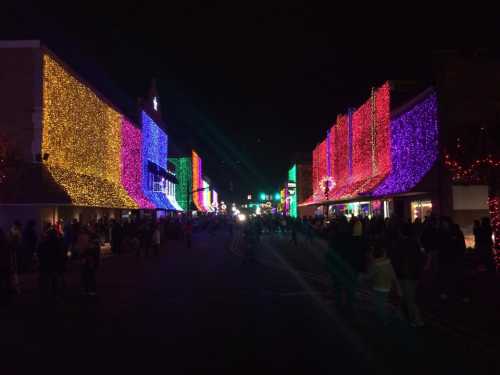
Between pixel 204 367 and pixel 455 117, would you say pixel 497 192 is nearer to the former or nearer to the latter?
pixel 455 117

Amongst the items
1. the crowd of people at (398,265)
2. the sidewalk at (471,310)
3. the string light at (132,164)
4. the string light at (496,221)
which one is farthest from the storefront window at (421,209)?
the string light at (132,164)

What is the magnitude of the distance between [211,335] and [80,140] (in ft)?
68.8

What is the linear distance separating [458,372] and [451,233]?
5.91 metres

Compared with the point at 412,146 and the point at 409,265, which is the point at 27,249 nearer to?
the point at 409,265

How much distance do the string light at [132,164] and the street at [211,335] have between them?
24.1 m

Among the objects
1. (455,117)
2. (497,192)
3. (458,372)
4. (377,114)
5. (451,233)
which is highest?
(377,114)

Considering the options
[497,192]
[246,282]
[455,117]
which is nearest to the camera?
[246,282]

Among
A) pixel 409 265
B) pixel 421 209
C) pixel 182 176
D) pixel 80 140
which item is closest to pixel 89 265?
pixel 409 265

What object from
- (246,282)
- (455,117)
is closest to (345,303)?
(246,282)

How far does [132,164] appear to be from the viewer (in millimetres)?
39750

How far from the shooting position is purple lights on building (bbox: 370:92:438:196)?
2373cm

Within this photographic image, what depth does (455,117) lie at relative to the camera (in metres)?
22.7

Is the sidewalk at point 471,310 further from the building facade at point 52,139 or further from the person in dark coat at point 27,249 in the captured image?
the building facade at point 52,139

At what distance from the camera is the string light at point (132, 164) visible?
37213mm
